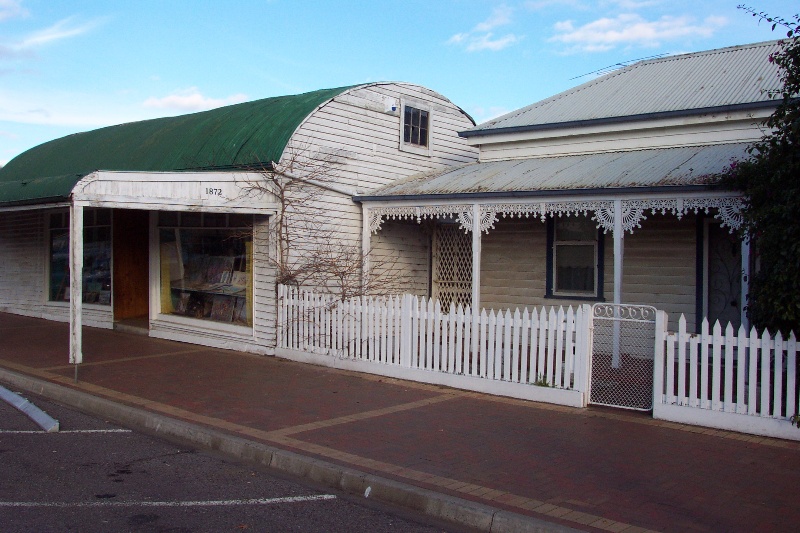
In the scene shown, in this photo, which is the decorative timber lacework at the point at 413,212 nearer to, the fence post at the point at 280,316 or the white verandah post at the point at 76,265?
the fence post at the point at 280,316

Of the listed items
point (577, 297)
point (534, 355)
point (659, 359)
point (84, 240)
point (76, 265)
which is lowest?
point (534, 355)

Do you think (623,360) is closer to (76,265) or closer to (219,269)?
(219,269)

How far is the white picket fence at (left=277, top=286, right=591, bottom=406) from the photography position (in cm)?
937

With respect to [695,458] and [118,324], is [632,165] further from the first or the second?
[118,324]

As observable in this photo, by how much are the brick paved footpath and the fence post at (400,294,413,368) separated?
0.40 metres

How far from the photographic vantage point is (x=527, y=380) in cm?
983

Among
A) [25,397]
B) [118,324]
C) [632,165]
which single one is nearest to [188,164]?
[118,324]

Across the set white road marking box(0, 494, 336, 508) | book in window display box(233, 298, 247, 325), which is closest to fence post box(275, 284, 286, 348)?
book in window display box(233, 298, 247, 325)

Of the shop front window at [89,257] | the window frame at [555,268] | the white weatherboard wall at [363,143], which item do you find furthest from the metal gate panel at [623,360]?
the shop front window at [89,257]

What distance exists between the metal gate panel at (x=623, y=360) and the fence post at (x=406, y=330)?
2628 millimetres

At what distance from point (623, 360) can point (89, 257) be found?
12932 millimetres

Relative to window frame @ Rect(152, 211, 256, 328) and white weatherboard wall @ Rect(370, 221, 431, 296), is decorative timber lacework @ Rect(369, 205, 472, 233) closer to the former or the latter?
white weatherboard wall @ Rect(370, 221, 431, 296)

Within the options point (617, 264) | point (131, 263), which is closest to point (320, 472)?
point (617, 264)

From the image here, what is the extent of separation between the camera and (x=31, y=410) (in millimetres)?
9094
